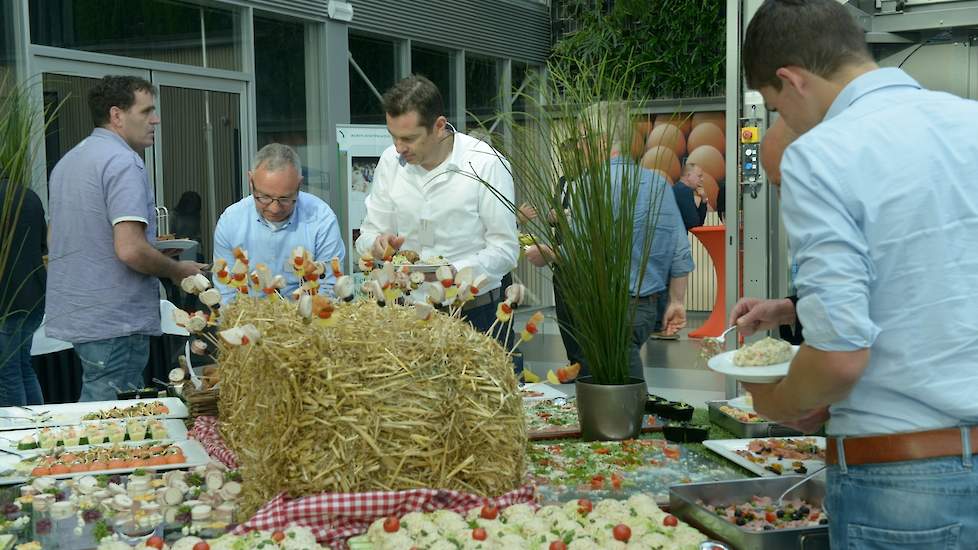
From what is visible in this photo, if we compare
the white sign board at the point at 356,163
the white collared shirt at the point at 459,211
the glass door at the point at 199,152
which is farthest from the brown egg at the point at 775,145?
the white sign board at the point at 356,163

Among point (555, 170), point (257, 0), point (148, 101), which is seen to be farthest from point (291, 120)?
point (555, 170)

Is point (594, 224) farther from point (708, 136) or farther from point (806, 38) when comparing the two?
point (708, 136)

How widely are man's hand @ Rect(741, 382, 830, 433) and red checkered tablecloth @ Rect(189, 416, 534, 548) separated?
534 mm

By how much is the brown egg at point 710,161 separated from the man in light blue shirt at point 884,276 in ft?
32.2

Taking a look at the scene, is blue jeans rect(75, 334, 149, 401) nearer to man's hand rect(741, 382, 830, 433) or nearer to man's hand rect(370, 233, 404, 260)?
man's hand rect(370, 233, 404, 260)

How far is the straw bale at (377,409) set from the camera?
1.74 m

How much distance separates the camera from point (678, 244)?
436 centimetres

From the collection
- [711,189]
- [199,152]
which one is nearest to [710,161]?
[711,189]

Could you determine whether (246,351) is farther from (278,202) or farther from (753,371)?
(278,202)

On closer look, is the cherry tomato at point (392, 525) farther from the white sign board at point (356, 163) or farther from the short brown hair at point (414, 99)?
the white sign board at point (356, 163)

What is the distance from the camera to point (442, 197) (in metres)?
3.60

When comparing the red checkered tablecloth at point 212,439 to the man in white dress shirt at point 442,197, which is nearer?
the red checkered tablecloth at point 212,439

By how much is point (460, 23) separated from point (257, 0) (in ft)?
10.7

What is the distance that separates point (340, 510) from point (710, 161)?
9.94 m
